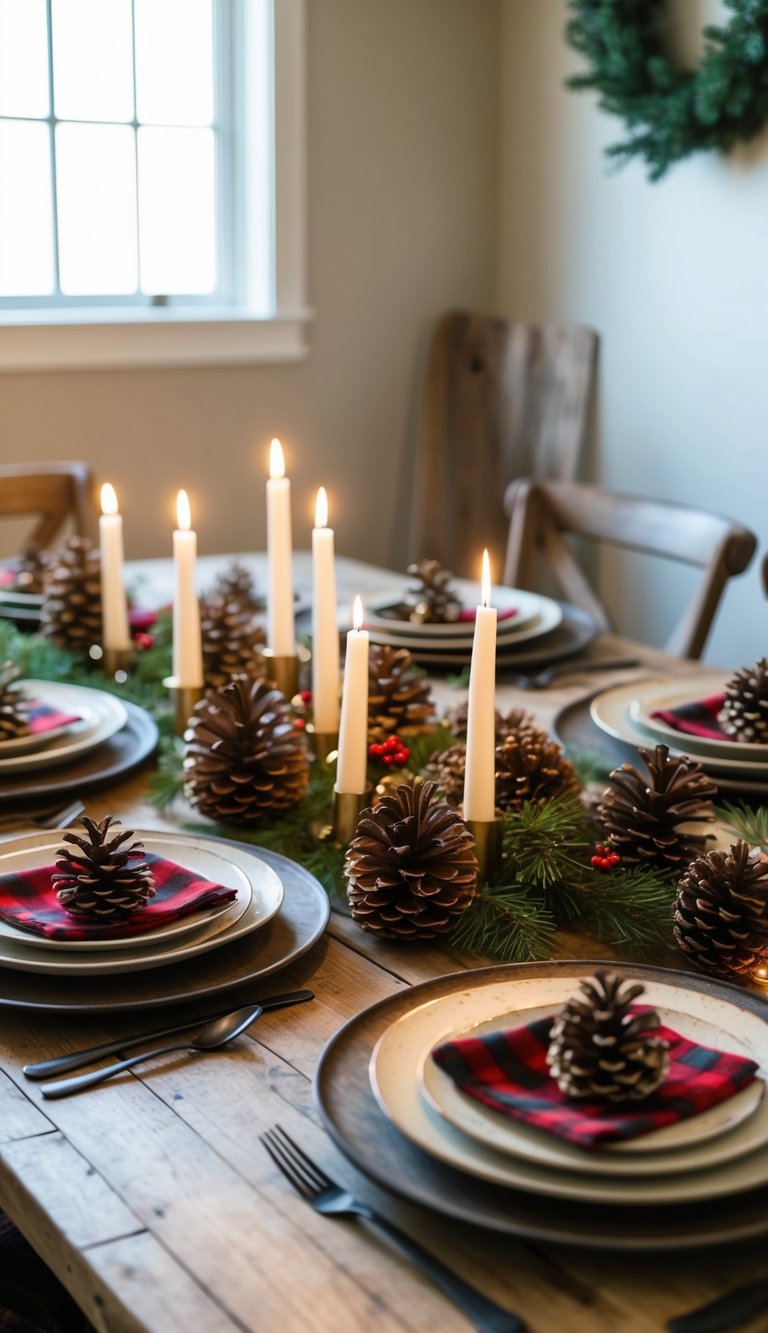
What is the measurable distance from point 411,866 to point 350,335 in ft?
8.07

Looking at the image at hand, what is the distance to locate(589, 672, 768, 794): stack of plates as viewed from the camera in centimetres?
121

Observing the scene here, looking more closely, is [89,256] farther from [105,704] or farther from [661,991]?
[661,991]

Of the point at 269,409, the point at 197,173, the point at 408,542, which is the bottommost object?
the point at 408,542

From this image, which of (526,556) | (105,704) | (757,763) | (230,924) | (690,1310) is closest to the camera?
(690,1310)

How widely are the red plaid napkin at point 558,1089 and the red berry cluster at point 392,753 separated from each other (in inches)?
18.9

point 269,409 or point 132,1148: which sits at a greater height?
point 269,409

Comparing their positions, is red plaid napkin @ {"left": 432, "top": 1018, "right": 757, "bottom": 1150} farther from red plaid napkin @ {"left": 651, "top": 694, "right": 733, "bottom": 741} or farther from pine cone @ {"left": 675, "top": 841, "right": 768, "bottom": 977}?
red plaid napkin @ {"left": 651, "top": 694, "right": 733, "bottom": 741}

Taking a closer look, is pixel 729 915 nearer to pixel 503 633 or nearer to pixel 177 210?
pixel 503 633

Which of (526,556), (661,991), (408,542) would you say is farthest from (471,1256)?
(408,542)

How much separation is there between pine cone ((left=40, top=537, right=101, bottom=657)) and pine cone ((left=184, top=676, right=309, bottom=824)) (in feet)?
1.73

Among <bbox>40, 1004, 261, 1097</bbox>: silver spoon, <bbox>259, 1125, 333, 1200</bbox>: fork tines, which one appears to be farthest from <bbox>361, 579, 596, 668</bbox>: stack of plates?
<bbox>259, 1125, 333, 1200</bbox>: fork tines

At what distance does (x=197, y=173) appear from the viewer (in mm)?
2979

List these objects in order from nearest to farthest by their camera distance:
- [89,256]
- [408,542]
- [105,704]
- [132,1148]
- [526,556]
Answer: [132,1148] → [105,704] → [526,556] → [89,256] → [408,542]

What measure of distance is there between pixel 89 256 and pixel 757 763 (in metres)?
2.14
